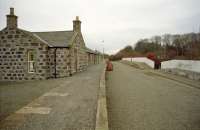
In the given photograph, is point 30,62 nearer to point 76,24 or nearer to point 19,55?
point 19,55

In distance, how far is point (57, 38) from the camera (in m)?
19.0

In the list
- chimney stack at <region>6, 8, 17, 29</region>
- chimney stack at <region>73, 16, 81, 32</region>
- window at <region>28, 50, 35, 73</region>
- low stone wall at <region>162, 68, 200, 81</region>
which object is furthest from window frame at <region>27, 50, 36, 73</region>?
low stone wall at <region>162, 68, 200, 81</region>

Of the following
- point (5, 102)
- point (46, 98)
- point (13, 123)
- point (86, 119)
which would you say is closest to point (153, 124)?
point (86, 119)

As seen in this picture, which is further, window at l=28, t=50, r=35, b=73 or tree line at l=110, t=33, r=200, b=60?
tree line at l=110, t=33, r=200, b=60

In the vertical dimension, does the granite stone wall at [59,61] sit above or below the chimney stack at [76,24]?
below

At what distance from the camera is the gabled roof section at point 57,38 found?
17.1 m

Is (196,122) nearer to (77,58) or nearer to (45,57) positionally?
(45,57)

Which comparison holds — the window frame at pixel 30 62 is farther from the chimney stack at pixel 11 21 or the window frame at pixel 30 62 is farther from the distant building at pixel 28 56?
the chimney stack at pixel 11 21

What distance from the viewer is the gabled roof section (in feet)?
56.0

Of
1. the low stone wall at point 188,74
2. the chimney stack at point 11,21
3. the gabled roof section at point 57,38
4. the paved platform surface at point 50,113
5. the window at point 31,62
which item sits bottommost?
the paved platform surface at point 50,113

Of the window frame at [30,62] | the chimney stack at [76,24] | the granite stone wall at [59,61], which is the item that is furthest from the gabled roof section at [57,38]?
the window frame at [30,62]

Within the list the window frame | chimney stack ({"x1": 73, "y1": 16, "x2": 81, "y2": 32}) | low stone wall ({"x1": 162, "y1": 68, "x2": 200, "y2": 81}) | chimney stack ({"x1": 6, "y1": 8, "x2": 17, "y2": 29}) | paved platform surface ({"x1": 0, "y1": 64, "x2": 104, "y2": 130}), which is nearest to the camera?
paved platform surface ({"x1": 0, "y1": 64, "x2": 104, "y2": 130})

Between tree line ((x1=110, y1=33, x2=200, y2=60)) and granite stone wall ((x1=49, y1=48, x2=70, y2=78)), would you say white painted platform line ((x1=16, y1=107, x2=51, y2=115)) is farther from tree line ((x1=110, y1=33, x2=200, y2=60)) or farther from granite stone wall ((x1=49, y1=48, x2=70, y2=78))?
tree line ((x1=110, y1=33, x2=200, y2=60))

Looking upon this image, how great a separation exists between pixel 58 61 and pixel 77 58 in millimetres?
3694
